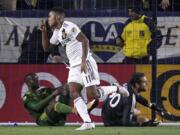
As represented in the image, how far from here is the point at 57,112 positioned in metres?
13.0

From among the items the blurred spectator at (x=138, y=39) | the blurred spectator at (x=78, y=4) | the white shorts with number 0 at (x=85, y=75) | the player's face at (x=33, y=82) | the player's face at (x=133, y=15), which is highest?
the blurred spectator at (x=78, y=4)

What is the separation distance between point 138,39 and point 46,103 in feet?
9.24

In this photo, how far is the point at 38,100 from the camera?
44.1 ft

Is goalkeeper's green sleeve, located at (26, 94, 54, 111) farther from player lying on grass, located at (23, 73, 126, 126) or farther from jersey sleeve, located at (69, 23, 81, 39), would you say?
jersey sleeve, located at (69, 23, 81, 39)

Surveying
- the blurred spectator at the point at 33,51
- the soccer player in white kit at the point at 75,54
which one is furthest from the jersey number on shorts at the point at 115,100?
the blurred spectator at the point at 33,51

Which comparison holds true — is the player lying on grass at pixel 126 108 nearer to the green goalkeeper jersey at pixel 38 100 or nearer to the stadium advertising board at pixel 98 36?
the green goalkeeper jersey at pixel 38 100

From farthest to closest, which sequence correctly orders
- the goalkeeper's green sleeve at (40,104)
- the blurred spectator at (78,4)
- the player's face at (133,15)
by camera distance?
the blurred spectator at (78,4) < the player's face at (133,15) < the goalkeeper's green sleeve at (40,104)

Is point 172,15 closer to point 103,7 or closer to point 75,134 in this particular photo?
point 103,7

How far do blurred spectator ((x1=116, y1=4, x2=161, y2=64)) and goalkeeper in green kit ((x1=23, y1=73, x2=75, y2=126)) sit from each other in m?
1.90

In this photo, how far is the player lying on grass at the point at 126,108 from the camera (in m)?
12.7

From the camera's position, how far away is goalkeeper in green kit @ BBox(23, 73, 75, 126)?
1298 centimetres

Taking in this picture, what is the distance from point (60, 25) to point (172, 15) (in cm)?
330

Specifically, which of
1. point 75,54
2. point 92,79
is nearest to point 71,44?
point 75,54

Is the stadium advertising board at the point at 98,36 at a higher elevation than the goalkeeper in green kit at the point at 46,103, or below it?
higher
